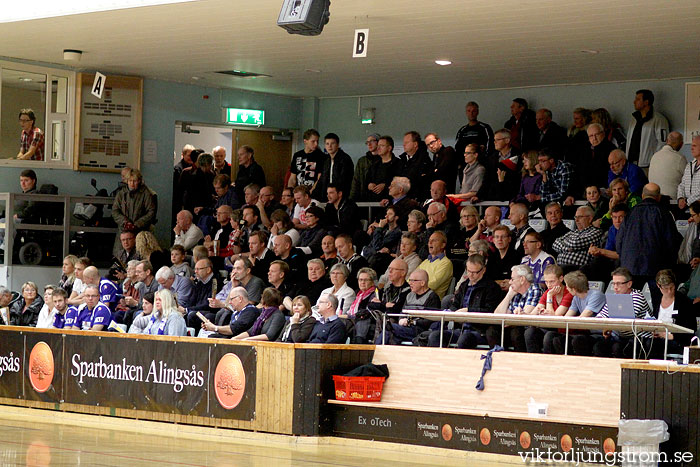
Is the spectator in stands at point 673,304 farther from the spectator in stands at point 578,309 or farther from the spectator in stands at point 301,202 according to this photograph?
the spectator in stands at point 301,202

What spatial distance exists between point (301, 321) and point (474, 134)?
4.99 metres

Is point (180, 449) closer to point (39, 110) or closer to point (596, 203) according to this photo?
point (596, 203)

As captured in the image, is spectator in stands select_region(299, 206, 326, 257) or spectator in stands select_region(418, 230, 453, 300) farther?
spectator in stands select_region(299, 206, 326, 257)

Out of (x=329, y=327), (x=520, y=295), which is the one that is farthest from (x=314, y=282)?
(x=520, y=295)

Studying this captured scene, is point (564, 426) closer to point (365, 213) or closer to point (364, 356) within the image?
point (364, 356)

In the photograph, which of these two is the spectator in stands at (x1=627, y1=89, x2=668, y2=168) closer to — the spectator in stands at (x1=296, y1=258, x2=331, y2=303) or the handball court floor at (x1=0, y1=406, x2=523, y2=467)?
the spectator in stands at (x1=296, y1=258, x2=331, y2=303)

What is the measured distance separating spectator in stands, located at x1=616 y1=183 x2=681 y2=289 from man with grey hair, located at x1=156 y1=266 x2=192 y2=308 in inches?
192

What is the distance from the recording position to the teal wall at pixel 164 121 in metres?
15.1

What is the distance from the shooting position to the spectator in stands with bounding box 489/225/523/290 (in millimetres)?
11102

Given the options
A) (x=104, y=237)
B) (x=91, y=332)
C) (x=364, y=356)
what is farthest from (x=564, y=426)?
(x=104, y=237)

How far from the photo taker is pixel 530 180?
12914mm

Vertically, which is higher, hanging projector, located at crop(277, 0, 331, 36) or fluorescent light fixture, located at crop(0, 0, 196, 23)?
fluorescent light fixture, located at crop(0, 0, 196, 23)

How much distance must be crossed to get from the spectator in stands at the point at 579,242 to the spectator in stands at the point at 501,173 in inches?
73.2

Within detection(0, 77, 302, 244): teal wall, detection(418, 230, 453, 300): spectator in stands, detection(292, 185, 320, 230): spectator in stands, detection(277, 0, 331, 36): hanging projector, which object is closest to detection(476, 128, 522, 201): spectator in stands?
detection(418, 230, 453, 300): spectator in stands
